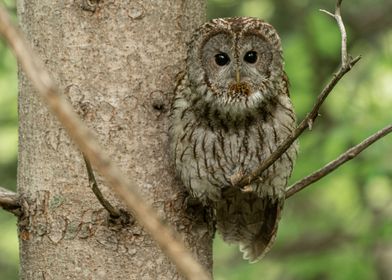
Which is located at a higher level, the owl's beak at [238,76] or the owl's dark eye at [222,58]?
the owl's dark eye at [222,58]

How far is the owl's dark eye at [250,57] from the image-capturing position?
2543 millimetres

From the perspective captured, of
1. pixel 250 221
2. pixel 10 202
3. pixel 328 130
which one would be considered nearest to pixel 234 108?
pixel 250 221

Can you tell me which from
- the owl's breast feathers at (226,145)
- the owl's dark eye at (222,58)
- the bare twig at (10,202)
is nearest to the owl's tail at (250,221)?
the owl's breast feathers at (226,145)

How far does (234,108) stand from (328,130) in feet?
5.74

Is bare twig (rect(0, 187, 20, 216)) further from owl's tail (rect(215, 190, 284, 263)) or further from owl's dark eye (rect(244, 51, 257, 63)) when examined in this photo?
owl's dark eye (rect(244, 51, 257, 63))

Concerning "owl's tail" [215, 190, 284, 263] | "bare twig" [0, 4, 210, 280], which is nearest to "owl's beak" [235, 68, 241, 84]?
"owl's tail" [215, 190, 284, 263]

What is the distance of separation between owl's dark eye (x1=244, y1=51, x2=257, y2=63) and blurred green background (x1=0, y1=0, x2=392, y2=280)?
96 cm

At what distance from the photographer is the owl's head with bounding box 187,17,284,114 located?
247 cm

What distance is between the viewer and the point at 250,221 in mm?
2779

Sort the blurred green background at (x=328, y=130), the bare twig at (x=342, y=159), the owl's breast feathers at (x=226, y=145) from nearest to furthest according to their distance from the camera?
the bare twig at (x=342, y=159) → the owl's breast feathers at (x=226, y=145) → the blurred green background at (x=328, y=130)

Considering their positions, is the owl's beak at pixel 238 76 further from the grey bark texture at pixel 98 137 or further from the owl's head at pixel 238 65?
the grey bark texture at pixel 98 137

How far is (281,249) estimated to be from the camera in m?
4.86

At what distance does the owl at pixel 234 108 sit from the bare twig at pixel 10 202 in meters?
0.57

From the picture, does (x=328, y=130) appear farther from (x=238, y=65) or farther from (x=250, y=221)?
(x=238, y=65)
